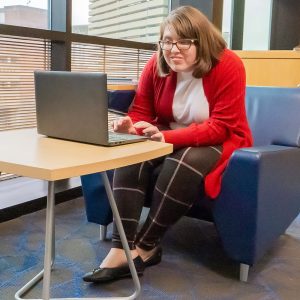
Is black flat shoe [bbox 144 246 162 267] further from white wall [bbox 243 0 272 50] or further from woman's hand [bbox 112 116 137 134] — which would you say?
white wall [bbox 243 0 272 50]

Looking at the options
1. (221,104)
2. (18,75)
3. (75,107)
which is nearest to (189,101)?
(221,104)

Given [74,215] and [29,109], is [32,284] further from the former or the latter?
[29,109]

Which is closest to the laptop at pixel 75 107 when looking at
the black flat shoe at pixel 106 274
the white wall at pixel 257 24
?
the black flat shoe at pixel 106 274

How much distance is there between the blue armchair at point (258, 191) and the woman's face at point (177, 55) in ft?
1.09

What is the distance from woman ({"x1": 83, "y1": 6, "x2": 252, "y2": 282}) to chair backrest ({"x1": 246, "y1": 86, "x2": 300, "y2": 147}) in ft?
0.82

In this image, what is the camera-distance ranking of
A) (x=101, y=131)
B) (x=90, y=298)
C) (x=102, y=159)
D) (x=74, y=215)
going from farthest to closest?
(x=74, y=215) → (x=90, y=298) → (x=101, y=131) → (x=102, y=159)

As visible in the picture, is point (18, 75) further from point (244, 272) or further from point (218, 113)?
point (244, 272)

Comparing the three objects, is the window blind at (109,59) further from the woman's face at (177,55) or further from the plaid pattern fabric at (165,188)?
the plaid pattern fabric at (165,188)

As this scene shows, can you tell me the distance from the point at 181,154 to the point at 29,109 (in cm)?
126

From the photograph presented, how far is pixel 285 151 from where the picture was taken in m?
1.73

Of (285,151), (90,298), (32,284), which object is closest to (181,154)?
(285,151)

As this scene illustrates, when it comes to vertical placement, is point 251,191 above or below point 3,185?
above

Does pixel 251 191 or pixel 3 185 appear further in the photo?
pixel 3 185

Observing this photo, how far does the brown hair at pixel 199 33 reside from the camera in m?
1.63
